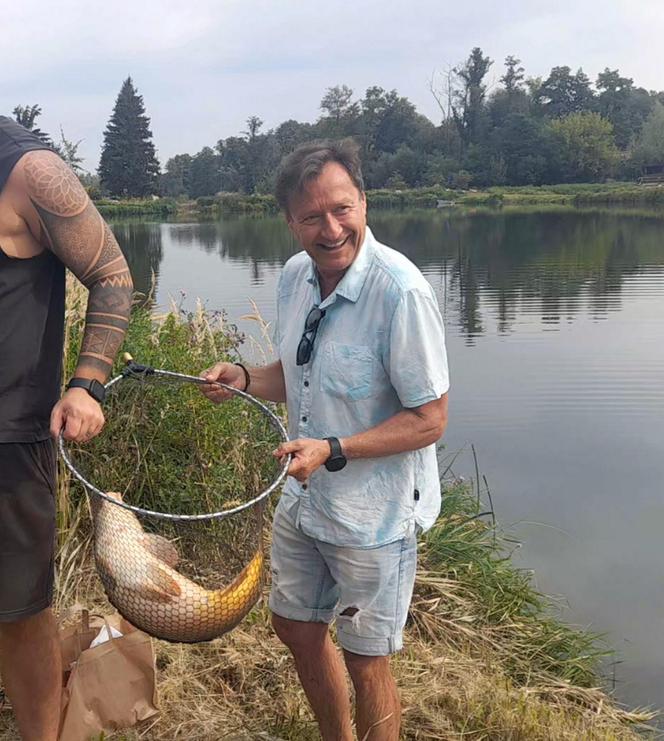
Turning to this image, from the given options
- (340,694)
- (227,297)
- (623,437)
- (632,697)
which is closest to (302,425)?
(340,694)

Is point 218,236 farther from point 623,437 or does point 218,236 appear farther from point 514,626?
point 514,626

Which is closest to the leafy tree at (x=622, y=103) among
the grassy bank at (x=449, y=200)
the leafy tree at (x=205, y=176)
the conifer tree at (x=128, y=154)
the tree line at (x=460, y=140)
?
the tree line at (x=460, y=140)

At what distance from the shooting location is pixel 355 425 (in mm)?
2316

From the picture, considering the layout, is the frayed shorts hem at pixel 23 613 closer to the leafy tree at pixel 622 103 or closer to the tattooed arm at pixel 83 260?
the tattooed arm at pixel 83 260

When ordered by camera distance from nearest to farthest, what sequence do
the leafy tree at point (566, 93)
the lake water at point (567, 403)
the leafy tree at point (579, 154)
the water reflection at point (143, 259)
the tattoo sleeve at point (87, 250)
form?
the tattoo sleeve at point (87, 250) → the lake water at point (567, 403) → the water reflection at point (143, 259) → the leafy tree at point (579, 154) → the leafy tree at point (566, 93)

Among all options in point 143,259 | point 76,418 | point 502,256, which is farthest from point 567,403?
point 502,256

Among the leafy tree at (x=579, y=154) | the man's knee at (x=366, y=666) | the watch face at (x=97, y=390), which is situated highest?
the leafy tree at (x=579, y=154)

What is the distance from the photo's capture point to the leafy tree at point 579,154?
2800 inches

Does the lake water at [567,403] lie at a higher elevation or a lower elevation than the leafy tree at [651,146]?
lower

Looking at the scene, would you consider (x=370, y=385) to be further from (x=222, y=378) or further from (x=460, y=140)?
(x=460, y=140)

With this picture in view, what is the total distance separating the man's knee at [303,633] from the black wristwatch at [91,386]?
87 centimetres

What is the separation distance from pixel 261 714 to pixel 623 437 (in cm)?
621

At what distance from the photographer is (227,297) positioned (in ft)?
54.4

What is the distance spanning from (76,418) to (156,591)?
51 centimetres
